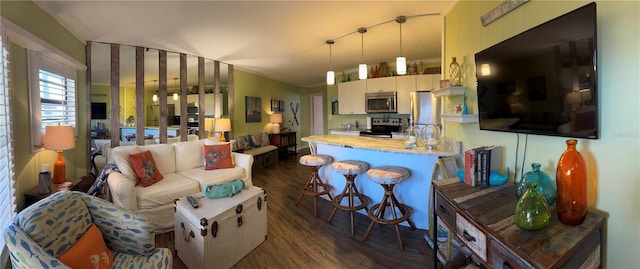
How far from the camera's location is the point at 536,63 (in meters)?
1.24

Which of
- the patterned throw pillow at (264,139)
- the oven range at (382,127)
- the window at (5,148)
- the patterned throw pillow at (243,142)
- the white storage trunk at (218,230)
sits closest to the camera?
the window at (5,148)

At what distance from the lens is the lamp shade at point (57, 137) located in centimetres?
218

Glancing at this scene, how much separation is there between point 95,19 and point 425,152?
3.73m

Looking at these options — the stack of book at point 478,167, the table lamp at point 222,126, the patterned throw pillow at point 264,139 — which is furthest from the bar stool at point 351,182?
the patterned throw pillow at point 264,139

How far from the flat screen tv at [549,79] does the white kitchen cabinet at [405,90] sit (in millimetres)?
3115

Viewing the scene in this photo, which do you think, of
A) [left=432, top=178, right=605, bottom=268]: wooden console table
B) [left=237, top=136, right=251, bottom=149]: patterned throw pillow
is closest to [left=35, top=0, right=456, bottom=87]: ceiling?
[left=237, top=136, right=251, bottom=149]: patterned throw pillow

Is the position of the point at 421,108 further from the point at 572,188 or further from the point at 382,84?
the point at 572,188

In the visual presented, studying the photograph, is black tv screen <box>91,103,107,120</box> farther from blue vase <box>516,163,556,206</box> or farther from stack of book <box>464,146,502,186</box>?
blue vase <box>516,163,556,206</box>

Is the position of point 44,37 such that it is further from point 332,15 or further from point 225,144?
point 332,15

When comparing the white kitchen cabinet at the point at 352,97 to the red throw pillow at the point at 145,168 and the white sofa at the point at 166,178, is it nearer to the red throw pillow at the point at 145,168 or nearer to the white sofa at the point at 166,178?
the white sofa at the point at 166,178

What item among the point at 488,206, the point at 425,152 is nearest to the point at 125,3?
the point at 425,152

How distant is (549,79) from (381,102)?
12.6 ft

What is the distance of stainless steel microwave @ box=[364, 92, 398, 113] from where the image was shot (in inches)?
190

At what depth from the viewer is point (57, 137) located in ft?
7.28
